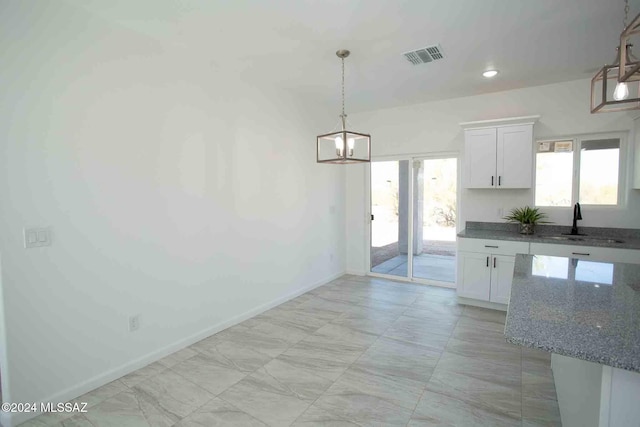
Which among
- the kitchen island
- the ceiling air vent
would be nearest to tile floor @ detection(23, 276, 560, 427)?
the kitchen island

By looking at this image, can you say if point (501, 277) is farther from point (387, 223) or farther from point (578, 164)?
point (387, 223)

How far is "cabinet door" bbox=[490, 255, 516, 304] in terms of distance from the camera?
3.98 metres

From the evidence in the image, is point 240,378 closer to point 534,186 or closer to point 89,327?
point 89,327

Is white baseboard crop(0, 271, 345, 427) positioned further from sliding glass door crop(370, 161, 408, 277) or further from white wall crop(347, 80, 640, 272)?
white wall crop(347, 80, 640, 272)

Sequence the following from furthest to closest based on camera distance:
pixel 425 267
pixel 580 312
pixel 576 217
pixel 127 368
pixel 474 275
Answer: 1. pixel 425 267
2. pixel 474 275
3. pixel 576 217
4. pixel 127 368
5. pixel 580 312

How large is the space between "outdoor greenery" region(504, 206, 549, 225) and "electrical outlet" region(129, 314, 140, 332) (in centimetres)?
451

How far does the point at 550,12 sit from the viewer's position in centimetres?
244

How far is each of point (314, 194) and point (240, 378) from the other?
2.96m

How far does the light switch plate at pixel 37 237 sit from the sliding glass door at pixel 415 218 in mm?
4492

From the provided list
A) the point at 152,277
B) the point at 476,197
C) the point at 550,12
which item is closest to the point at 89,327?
the point at 152,277

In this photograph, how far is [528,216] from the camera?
417 cm

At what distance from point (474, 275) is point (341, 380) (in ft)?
8.15

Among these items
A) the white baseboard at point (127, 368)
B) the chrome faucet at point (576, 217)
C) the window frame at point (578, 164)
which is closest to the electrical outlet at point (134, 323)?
the white baseboard at point (127, 368)

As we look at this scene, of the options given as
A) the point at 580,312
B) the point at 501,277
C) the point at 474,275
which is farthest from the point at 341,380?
the point at 501,277
